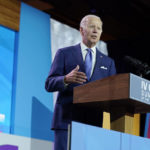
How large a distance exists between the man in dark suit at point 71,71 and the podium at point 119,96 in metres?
0.14

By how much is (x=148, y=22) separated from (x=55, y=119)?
3627mm

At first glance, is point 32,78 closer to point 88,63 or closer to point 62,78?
point 88,63

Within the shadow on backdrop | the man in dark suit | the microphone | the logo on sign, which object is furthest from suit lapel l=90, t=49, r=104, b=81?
the shadow on backdrop

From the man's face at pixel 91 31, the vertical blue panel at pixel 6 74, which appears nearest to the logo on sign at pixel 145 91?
the man's face at pixel 91 31

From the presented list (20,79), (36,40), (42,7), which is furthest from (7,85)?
(42,7)

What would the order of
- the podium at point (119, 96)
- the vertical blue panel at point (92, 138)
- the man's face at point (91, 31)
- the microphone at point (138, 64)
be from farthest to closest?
the man's face at point (91, 31) < the microphone at point (138, 64) < the podium at point (119, 96) < the vertical blue panel at point (92, 138)

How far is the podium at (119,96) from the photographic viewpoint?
6.55 feet

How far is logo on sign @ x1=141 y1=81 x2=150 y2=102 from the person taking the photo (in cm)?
205

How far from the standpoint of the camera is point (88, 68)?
2.52 m

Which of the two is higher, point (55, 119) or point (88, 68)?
point (88, 68)

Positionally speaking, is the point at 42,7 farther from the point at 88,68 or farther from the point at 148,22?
the point at 88,68

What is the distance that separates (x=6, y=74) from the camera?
4.27 metres

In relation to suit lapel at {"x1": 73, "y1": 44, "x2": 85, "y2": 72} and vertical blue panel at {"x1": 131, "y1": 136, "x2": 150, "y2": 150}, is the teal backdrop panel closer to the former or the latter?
suit lapel at {"x1": 73, "y1": 44, "x2": 85, "y2": 72}

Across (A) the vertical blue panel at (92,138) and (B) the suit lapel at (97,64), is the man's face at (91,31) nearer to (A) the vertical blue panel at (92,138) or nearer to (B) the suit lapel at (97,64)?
(B) the suit lapel at (97,64)
